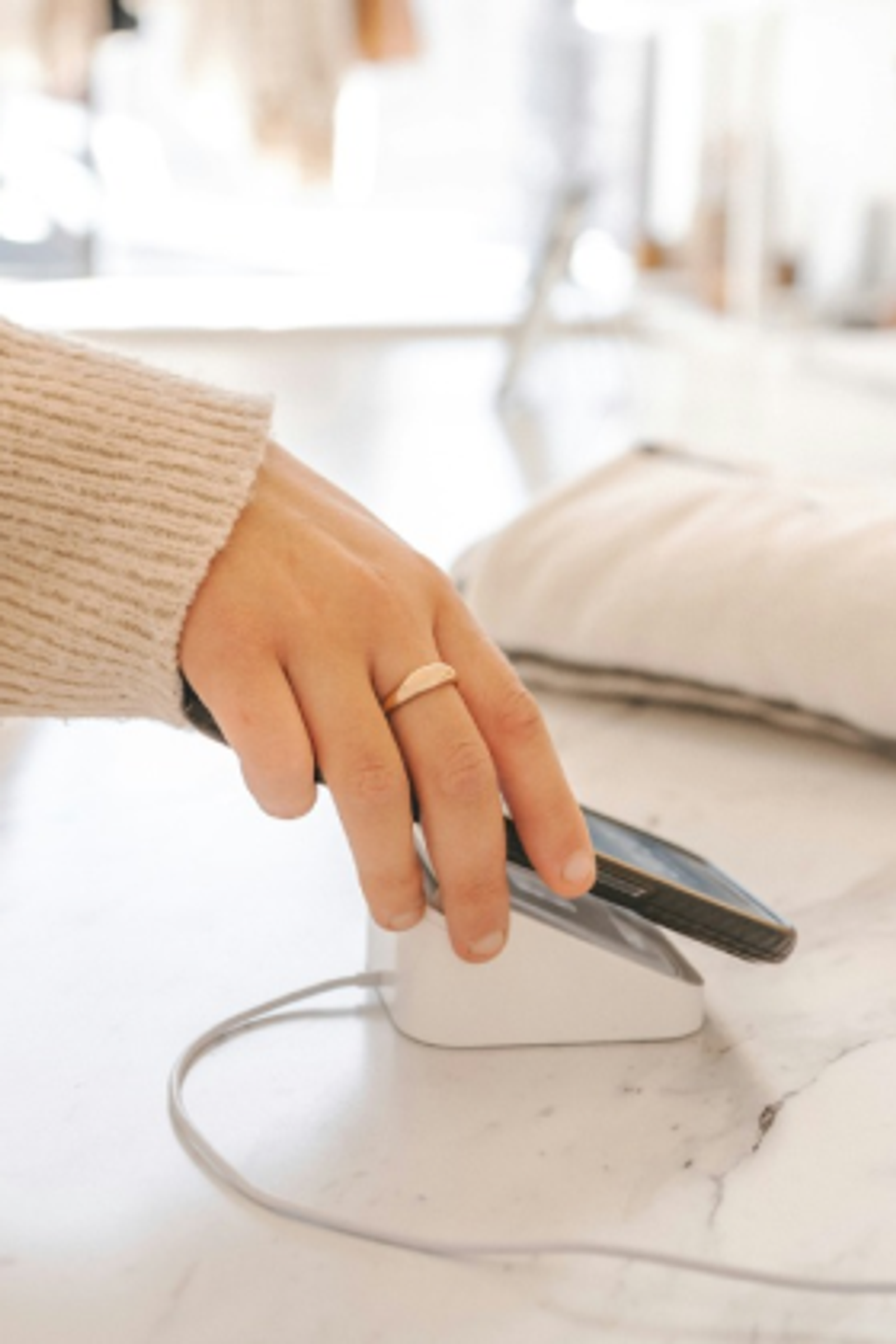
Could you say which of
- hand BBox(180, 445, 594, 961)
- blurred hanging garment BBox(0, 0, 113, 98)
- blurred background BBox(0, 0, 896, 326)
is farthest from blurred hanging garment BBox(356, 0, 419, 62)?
hand BBox(180, 445, 594, 961)

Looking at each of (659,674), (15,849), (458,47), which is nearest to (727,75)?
(458,47)

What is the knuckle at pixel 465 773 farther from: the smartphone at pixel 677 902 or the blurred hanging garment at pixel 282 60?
the blurred hanging garment at pixel 282 60

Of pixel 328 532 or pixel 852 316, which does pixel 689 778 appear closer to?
pixel 328 532

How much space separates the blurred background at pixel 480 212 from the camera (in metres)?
2.15

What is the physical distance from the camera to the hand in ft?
1.43

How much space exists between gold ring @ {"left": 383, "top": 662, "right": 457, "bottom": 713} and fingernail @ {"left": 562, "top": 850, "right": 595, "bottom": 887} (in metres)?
0.06

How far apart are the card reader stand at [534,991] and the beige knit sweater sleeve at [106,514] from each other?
0.10 metres

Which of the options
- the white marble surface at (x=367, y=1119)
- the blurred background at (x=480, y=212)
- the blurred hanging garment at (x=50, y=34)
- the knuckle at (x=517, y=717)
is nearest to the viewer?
the white marble surface at (x=367, y=1119)

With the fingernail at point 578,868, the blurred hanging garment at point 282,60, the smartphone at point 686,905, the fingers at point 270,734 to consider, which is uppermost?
the fingers at point 270,734

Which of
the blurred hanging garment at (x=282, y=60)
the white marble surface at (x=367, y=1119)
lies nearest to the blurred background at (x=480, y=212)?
the blurred hanging garment at (x=282, y=60)

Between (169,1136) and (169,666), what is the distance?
125 millimetres

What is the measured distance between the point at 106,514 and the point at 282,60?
272 centimetres

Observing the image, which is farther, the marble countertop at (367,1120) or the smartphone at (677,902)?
the smartphone at (677,902)

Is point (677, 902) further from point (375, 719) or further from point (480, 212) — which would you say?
point (480, 212)
